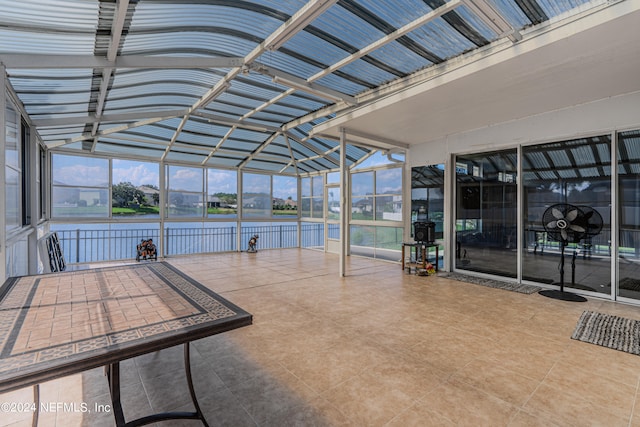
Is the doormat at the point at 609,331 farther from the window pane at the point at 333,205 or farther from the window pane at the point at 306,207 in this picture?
the window pane at the point at 306,207

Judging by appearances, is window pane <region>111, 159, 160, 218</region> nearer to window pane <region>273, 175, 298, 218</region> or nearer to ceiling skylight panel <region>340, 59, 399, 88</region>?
window pane <region>273, 175, 298, 218</region>

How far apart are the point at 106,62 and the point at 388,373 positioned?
4.73m

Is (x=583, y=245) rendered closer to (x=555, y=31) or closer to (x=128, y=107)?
Answer: (x=555, y=31)

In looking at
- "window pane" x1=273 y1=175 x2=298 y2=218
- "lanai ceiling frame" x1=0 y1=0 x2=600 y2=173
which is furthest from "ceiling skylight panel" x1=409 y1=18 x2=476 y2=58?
"window pane" x1=273 y1=175 x2=298 y2=218

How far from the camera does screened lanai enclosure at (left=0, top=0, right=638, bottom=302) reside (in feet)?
10.8

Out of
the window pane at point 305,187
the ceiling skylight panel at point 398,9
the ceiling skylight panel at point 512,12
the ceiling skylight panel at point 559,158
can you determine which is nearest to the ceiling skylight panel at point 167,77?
the ceiling skylight panel at point 398,9

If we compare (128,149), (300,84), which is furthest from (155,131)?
(300,84)

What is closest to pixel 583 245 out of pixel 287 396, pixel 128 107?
pixel 287 396

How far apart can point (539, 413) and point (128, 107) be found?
7.37m

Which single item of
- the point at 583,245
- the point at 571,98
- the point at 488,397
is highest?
the point at 571,98

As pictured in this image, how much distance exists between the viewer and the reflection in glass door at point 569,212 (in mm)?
4715

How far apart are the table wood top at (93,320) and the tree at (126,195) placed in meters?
6.55

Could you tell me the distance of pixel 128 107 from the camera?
5836mm

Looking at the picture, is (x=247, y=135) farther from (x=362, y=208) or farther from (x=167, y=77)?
(x=362, y=208)
